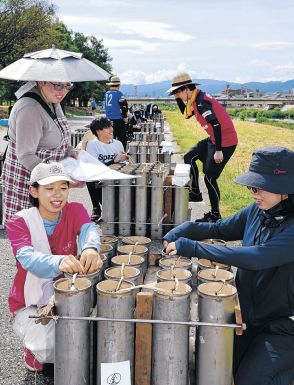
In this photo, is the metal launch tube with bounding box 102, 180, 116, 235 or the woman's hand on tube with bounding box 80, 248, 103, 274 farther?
the metal launch tube with bounding box 102, 180, 116, 235

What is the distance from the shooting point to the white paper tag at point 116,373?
9.01 ft

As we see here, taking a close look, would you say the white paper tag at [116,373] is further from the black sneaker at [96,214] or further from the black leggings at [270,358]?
the black sneaker at [96,214]

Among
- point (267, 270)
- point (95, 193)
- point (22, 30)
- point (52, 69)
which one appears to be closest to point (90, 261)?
point (267, 270)

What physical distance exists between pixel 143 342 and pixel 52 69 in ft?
7.70

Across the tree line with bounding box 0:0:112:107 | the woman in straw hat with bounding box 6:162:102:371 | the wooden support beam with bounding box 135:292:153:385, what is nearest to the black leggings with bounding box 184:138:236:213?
the woman in straw hat with bounding box 6:162:102:371

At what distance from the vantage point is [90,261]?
3143 mm

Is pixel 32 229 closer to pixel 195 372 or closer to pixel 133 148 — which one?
pixel 195 372

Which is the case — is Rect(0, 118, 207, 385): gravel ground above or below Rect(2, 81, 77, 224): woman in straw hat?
below

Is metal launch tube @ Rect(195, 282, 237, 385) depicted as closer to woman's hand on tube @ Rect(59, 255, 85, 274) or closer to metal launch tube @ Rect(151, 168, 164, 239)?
woman's hand on tube @ Rect(59, 255, 85, 274)

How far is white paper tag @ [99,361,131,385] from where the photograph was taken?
2.75m

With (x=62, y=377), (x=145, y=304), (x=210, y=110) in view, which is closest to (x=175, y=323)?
(x=145, y=304)

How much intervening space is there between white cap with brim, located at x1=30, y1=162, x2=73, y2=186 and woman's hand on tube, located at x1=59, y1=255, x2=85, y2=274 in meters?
0.59

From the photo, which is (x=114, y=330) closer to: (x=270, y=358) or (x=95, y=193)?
(x=270, y=358)

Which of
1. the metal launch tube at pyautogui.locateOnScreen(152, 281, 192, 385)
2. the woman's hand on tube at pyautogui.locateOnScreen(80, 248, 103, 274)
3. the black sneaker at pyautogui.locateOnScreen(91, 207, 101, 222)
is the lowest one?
the black sneaker at pyautogui.locateOnScreen(91, 207, 101, 222)
